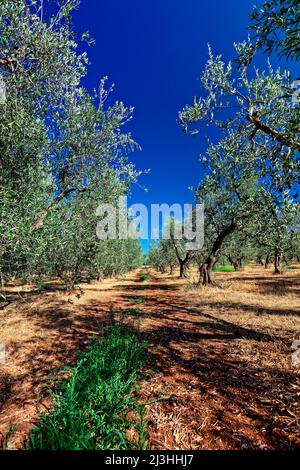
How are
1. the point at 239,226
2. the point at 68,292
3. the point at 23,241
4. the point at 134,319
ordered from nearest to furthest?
the point at 23,241, the point at 134,319, the point at 68,292, the point at 239,226

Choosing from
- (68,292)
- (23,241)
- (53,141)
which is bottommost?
(68,292)

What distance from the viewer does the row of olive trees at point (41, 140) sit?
640 cm

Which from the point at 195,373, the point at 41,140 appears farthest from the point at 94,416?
the point at 41,140

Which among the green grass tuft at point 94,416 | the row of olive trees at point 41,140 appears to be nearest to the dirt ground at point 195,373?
the green grass tuft at point 94,416

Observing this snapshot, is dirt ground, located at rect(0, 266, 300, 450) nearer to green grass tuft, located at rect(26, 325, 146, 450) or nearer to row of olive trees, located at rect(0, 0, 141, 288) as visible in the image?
green grass tuft, located at rect(26, 325, 146, 450)

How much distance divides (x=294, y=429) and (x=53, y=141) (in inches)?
455

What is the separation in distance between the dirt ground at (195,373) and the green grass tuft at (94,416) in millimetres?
347

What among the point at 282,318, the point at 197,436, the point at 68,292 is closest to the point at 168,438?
the point at 197,436

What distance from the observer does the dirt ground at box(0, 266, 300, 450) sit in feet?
12.9

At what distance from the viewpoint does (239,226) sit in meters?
21.9

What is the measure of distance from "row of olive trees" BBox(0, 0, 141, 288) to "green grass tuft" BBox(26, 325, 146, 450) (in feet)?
13.2

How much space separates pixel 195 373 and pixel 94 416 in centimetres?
306

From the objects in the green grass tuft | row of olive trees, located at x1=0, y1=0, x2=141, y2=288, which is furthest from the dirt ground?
row of olive trees, located at x1=0, y1=0, x2=141, y2=288
